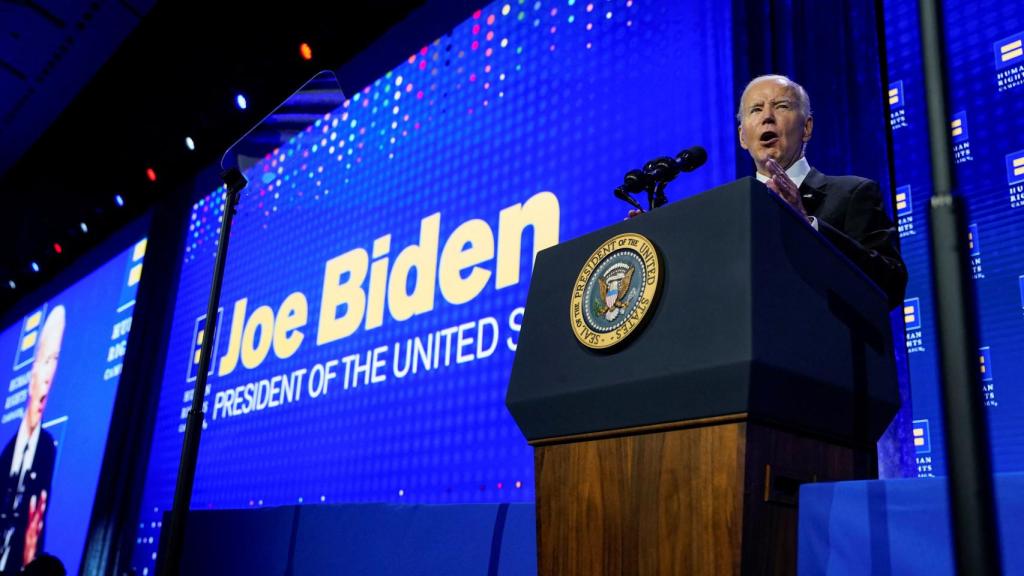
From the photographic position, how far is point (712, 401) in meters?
0.97

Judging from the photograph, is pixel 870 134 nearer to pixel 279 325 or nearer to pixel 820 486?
pixel 820 486

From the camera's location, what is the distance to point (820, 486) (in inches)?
38.9

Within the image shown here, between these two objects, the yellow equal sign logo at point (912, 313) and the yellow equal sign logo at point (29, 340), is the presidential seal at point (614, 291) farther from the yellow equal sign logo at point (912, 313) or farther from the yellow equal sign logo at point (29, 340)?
the yellow equal sign logo at point (29, 340)

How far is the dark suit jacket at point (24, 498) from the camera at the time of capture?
6.06 meters

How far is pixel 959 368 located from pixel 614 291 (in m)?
0.54

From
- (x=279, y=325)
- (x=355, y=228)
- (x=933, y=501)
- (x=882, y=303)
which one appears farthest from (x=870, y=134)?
(x=279, y=325)

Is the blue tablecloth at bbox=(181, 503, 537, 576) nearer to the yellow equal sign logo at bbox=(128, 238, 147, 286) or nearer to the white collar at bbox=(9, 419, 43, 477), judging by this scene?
the yellow equal sign logo at bbox=(128, 238, 147, 286)

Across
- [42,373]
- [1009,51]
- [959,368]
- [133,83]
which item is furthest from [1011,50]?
[42,373]

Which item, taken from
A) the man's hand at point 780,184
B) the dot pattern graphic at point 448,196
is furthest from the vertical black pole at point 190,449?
the man's hand at point 780,184

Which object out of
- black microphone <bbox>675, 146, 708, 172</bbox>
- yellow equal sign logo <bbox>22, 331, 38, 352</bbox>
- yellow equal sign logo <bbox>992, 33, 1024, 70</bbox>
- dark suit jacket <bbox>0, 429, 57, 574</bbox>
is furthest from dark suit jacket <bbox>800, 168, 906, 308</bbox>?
yellow equal sign logo <bbox>22, 331, 38, 352</bbox>

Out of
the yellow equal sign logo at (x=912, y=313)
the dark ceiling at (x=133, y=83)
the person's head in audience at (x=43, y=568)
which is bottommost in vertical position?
the person's head in audience at (x=43, y=568)

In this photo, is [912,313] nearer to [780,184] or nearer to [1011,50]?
[1011,50]

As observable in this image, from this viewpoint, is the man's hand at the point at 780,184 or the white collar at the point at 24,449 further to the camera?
the white collar at the point at 24,449

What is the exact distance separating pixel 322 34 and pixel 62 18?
7.00 ft
